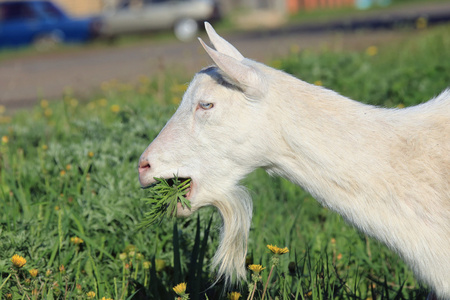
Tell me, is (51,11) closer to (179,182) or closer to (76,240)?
(76,240)

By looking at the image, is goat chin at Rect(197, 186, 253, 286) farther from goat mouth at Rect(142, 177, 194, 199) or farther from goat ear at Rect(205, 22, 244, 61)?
goat ear at Rect(205, 22, 244, 61)

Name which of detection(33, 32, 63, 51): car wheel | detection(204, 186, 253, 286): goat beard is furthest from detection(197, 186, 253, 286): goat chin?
detection(33, 32, 63, 51): car wheel

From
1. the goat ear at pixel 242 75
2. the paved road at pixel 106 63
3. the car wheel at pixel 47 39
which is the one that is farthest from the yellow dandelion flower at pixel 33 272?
the car wheel at pixel 47 39

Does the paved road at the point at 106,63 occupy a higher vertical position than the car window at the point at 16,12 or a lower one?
lower

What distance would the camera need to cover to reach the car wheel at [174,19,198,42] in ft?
73.9

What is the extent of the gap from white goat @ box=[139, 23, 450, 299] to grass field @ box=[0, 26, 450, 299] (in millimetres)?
489

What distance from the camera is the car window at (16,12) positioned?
67.6 ft

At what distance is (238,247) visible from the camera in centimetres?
308

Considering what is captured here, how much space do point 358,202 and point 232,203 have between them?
1.85 feet

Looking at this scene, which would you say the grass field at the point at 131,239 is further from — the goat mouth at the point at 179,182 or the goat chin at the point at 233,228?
the goat mouth at the point at 179,182

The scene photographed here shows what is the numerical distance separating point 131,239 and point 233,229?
3.03ft

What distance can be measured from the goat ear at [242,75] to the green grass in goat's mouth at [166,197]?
478 mm

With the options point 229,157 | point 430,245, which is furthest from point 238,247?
point 430,245

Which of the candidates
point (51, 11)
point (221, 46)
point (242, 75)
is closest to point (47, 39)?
point (51, 11)
